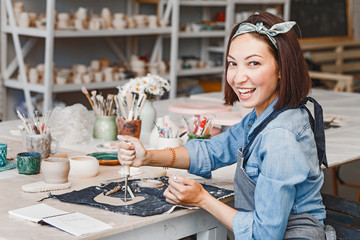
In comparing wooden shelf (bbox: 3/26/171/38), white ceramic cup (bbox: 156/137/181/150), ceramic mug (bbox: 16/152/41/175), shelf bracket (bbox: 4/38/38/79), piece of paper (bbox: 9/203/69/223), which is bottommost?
piece of paper (bbox: 9/203/69/223)

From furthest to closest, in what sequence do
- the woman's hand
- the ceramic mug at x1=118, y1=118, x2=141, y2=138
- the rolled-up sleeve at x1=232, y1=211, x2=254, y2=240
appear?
the ceramic mug at x1=118, y1=118, x2=141, y2=138
the woman's hand
the rolled-up sleeve at x1=232, y1=211, x2=254, y2=240

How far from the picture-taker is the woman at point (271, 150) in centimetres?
160

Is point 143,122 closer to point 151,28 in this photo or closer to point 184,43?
point 151,28

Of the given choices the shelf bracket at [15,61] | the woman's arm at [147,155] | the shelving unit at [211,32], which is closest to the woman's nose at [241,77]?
the woman's arm at [147,155]

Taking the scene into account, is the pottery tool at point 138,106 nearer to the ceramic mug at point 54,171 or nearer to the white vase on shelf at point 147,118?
the white vase on shelf at point 147,118

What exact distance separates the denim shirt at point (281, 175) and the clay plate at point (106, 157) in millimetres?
624

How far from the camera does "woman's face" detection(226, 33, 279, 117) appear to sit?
173cm

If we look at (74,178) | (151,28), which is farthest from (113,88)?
(74,178)

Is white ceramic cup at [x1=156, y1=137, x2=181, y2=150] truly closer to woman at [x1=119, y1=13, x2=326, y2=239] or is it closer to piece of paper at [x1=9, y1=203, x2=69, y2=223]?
woman at [x1=119, y1=13, x2=326, y2=239]

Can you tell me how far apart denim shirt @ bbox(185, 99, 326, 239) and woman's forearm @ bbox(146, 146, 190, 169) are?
29 cm

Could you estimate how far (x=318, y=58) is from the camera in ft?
23.1

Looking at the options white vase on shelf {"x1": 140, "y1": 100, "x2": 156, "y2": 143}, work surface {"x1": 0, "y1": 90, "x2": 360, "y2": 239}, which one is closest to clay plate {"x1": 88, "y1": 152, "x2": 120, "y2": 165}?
work surface {"x1": 0, "y1": 90, "x2": 360, "y2": 239}

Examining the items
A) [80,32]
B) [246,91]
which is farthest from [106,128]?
[80,32]

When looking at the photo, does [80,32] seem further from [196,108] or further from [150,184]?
[150,184]
